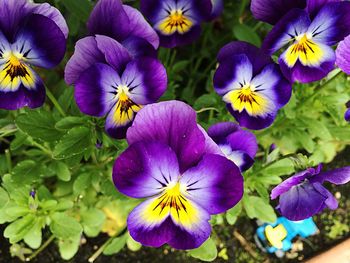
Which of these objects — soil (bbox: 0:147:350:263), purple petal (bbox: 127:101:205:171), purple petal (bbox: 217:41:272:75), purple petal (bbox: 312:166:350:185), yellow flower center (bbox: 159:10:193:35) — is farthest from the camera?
soil (bbox: 0:147:350:263)

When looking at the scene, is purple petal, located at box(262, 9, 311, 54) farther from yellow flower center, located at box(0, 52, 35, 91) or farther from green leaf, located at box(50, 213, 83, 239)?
green leaf, located at box(50, 213, 83, 239)

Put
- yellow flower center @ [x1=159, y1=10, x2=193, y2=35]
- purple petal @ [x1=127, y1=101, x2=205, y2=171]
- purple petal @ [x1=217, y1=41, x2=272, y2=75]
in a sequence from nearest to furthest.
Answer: purple petal @ [x1=127, y1=101, x2=205, y2=171] < purple petal @ [x1=217, y1=41, x2=272, y2=75] < yellow flower center @ [x1=159, y1=10, x2=193, y2=35]

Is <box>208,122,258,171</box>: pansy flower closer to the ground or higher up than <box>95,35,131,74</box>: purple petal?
closer to the ground

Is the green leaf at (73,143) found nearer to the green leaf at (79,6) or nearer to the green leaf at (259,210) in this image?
the green leaf at (79,6)

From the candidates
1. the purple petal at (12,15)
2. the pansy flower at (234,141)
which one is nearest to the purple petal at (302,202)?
the pansy flower at (234,141)

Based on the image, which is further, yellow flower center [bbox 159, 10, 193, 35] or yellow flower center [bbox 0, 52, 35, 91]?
yellow flower center [bbox 159, 10, 193, 35]

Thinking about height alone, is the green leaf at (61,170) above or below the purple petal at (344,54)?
below

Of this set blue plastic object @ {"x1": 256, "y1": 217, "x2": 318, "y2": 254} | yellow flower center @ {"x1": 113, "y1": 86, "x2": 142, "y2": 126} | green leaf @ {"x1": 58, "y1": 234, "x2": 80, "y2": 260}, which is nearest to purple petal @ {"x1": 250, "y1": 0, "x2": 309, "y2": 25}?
yellow flower center @ {"x1": 113, "y1": 86, "x2": 142, "y2": 126}
